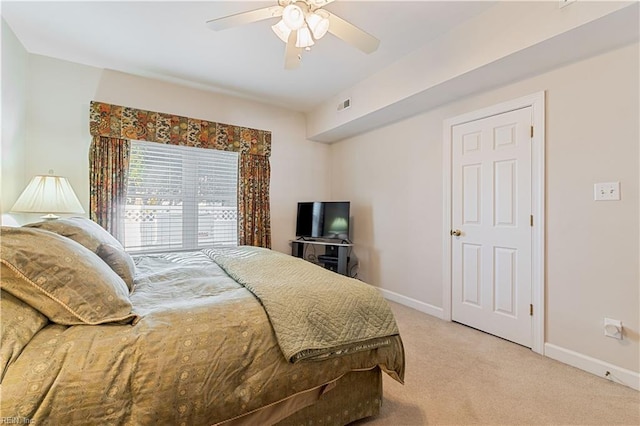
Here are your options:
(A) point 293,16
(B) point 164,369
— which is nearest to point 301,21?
(A) point 293,16

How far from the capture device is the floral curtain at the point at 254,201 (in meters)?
3.94

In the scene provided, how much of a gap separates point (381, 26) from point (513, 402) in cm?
279

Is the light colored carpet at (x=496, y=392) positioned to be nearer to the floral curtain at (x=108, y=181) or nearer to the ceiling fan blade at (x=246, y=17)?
the ceiling fan blade at (x=246, y=17)

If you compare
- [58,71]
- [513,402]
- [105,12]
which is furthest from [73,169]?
[513,402]

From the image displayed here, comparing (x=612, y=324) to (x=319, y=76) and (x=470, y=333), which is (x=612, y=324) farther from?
(x=319, y=76)

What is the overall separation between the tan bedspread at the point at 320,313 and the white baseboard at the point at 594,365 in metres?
1.64

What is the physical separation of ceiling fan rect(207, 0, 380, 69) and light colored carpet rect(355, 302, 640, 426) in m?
2.23

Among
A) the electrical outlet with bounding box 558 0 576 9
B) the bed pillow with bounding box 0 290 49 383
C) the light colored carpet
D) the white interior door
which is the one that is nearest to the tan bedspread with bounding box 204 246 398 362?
the light colored carpet

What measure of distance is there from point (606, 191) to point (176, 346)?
2.69 meters

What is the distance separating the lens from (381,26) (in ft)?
7.85

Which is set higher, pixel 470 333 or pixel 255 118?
pixel 255 118

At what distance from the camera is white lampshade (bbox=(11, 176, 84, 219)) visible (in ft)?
7.57

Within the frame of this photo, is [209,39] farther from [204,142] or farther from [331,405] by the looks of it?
[331,405]

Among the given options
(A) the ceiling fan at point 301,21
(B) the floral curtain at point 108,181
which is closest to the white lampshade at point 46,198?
(B) the floral curtain at point 108,181
